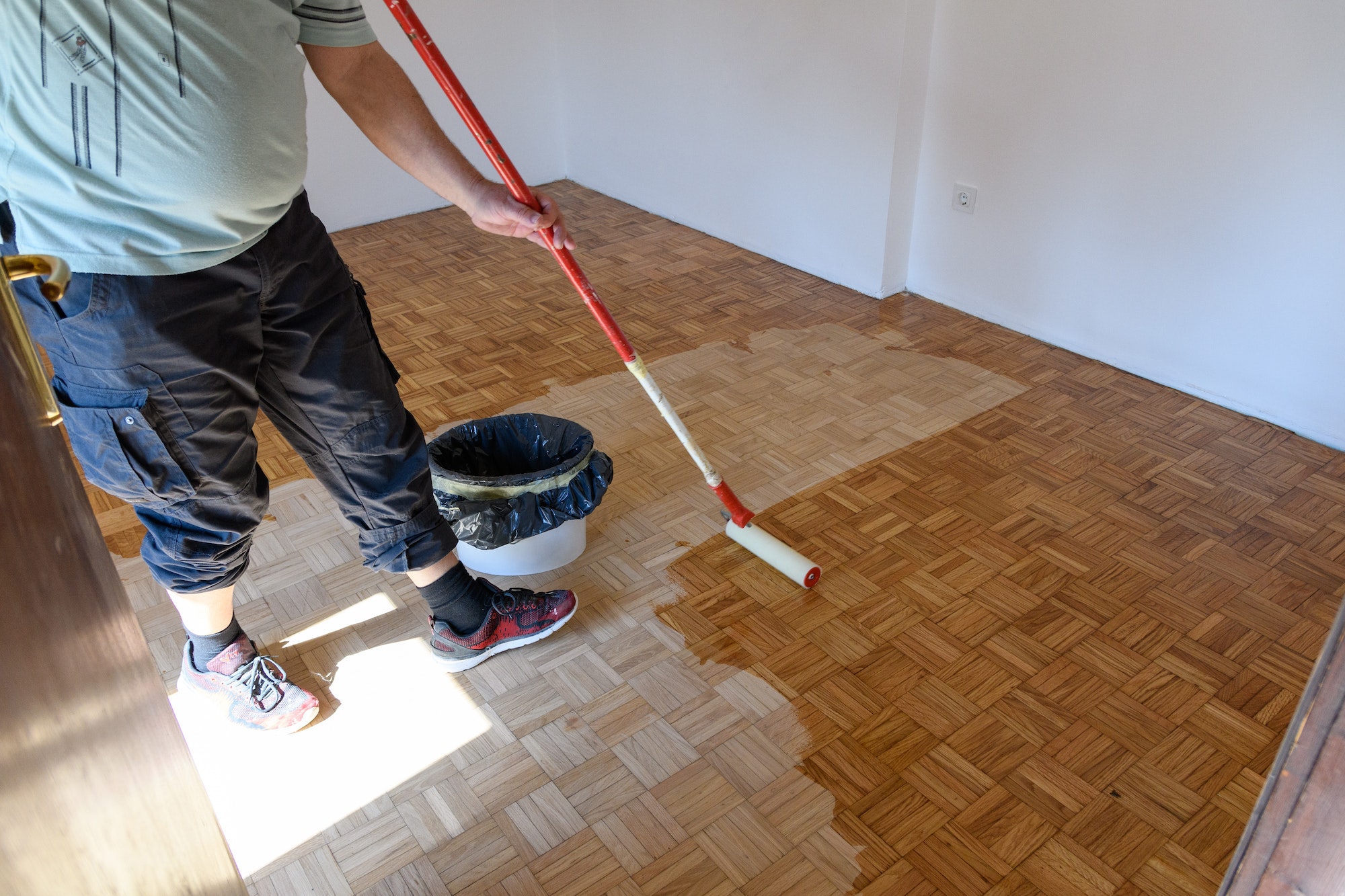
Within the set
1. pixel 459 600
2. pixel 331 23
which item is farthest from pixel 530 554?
pixel 331 23

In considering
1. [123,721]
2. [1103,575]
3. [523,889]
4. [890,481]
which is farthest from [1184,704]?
[123,721]

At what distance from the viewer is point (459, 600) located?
5.06 feet

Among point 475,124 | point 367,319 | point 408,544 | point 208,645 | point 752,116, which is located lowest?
point 208,645

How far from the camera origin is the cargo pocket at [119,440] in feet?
3.59

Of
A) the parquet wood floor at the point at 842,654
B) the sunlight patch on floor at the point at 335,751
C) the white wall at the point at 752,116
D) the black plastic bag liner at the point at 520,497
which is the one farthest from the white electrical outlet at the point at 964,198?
the sunlight patch on floor at the point at 335,751

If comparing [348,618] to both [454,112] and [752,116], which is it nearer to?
[752,116]

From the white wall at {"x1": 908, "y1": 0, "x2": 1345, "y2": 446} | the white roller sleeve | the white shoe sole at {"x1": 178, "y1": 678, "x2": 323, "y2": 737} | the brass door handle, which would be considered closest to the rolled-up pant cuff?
the white shoe sole at {"x1": 178, "y1": 678, "x2": 323, "y2": 737}

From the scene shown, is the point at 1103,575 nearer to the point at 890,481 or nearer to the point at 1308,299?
the point at 890,481

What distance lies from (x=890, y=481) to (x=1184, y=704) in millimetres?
729

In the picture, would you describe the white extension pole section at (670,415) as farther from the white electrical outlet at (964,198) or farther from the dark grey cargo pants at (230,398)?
the white electrical outlet at (964,198)

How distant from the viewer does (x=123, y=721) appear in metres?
0.66

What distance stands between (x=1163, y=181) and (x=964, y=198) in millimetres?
571

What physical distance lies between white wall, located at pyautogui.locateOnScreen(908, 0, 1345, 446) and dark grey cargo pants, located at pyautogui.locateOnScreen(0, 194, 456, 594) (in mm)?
1847

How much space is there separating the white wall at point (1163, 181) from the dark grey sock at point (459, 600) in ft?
5.90
